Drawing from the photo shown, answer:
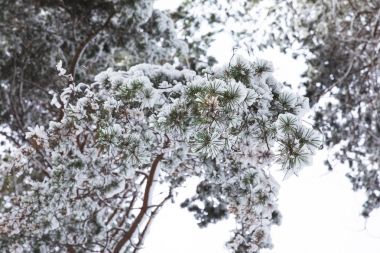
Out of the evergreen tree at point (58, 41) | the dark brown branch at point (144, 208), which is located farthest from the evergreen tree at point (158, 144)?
the evergreen tree at point (58, 41)

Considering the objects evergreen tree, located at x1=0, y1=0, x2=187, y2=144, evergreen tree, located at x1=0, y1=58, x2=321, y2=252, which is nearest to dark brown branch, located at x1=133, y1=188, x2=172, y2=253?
evergreen tree, located at x1=0, y1=58, x2=321, y2=252

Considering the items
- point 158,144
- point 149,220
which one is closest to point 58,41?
point 149,220

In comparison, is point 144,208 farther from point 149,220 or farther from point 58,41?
point 58,41

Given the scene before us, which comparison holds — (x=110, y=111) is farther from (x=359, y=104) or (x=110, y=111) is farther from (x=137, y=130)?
(x=359, y=104)

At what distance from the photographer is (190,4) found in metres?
8.44

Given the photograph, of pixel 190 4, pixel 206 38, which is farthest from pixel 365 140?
pixel 190 4

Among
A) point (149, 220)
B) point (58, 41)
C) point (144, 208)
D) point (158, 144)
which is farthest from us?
point (58, 41)

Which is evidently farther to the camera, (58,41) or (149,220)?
(58,41)

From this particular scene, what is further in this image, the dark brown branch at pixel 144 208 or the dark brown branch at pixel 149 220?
the dark brown branch at pixel 149 220

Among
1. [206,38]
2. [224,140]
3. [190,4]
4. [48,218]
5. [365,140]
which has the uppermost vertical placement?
[190,4]

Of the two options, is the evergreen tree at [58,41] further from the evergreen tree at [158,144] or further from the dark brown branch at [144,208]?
the dark brown branch at [144,208]

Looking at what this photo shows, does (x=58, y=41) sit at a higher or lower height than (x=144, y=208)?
higher

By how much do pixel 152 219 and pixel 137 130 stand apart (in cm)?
207

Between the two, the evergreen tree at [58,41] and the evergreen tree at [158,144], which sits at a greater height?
the evergreen tree at [58,41]
